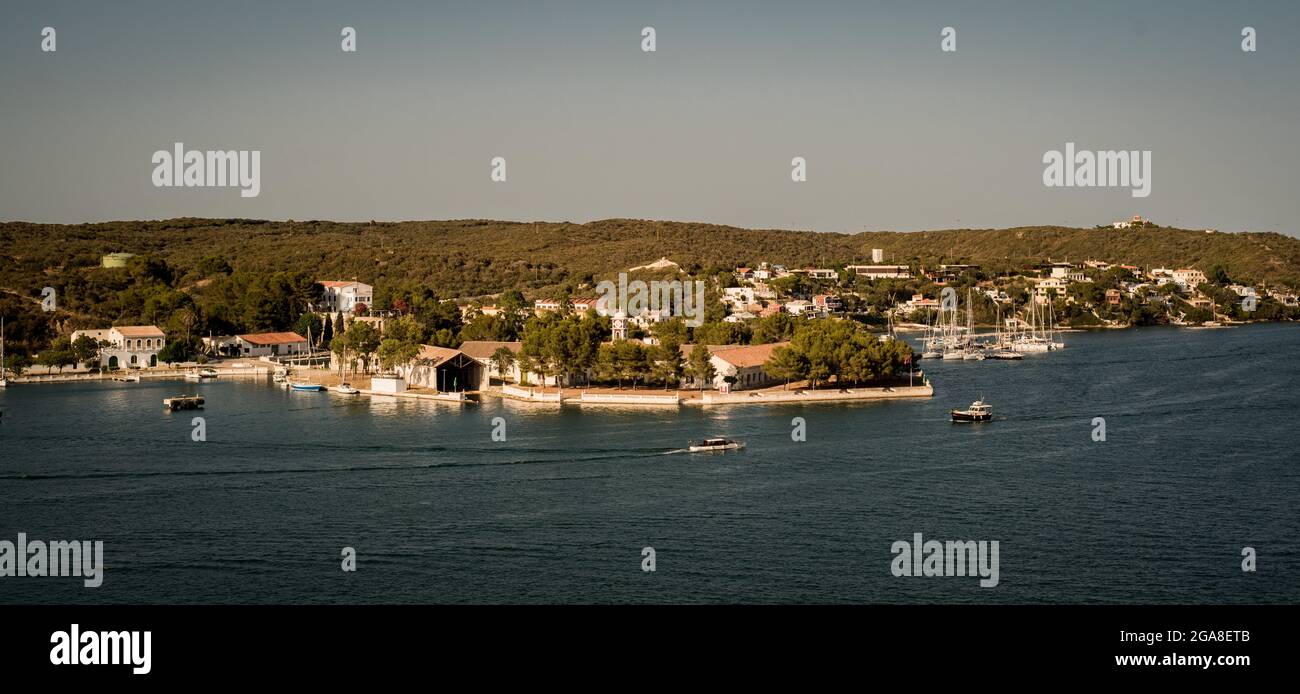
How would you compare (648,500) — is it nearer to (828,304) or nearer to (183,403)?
(183,403)

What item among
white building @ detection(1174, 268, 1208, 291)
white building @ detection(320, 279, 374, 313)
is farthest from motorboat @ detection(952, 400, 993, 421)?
white building @ detection(1174, 268, 1208, 291)

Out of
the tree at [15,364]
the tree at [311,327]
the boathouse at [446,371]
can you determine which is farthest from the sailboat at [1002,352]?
the tree at [15,364]

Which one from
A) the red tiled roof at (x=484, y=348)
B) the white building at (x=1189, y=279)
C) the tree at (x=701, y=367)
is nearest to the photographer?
the tree at (x=701, y=367)

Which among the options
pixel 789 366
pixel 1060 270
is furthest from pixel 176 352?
pixel 1060 270

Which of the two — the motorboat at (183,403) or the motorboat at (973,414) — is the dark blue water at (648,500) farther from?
the motorboat at (973,414)

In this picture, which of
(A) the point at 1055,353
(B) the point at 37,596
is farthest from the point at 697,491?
(A) the point at 1055,353
